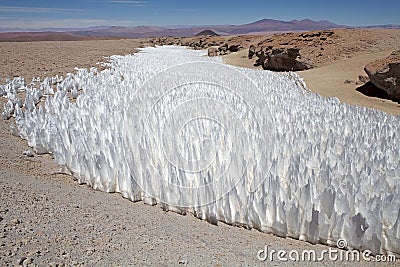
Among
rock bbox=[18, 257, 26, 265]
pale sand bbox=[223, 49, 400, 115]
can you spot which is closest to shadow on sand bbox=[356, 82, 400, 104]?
pale sand bbox=[223, 49, 400, 115]

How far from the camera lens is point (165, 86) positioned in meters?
5.77

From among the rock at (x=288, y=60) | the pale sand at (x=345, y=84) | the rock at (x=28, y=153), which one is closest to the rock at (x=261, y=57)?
the rock at (x=288, y=60)

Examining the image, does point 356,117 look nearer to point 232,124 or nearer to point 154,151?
point 232,124

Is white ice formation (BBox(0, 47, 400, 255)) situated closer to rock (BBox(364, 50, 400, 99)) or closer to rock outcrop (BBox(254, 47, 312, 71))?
rock (BBox(364, 50, 400, 99))

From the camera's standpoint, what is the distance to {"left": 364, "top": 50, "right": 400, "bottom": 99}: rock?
7404 mm

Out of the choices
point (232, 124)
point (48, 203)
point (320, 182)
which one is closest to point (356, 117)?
point (232, 124)

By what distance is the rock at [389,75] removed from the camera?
24.3 feet

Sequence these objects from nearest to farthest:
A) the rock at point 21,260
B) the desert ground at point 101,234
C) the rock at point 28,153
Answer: the rock at point 21,260 → the desert ground at point 101,234 → the rock at point 28,153

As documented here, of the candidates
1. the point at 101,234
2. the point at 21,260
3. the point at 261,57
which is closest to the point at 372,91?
the point at 101,234

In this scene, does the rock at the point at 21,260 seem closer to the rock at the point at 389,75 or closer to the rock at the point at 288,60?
the rock at the point at 389,75

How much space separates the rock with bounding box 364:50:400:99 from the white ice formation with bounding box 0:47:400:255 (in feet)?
10.7

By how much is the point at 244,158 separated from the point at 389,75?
246 inches

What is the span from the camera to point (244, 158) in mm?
→ 2768

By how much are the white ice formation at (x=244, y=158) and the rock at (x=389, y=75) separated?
328 cm
